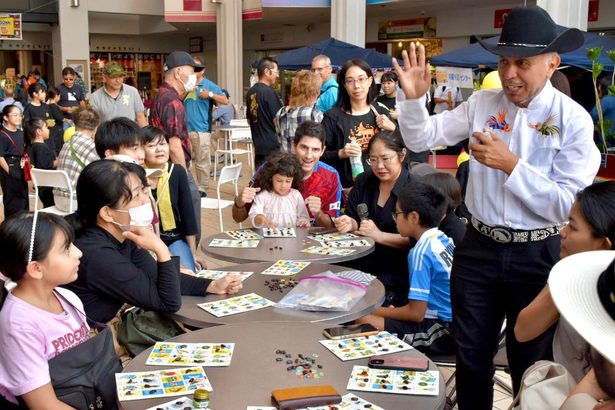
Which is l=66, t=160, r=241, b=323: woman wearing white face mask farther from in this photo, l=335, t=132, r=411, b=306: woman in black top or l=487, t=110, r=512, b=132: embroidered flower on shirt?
l=335, t=132, r=411, b=306: woman in black top

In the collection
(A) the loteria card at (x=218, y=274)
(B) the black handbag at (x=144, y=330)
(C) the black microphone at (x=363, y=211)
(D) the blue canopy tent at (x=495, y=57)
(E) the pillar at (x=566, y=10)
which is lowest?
(B) the black handbag at (x=144, y=330)

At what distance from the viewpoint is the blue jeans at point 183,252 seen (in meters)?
4.08

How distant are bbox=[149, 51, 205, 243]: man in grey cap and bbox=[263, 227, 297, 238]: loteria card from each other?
179 cm

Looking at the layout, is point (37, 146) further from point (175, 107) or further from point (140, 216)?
point (140, 216)

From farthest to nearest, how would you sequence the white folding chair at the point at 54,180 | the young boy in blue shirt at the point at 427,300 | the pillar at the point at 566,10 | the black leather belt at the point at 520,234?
the pillar at the point at 566,10, the white folding chair at the point at 54,180, the young boy in blue shirt at the point at 427,300, the black leather belt at the point at 520,234

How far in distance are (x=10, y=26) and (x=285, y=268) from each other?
17911 mm

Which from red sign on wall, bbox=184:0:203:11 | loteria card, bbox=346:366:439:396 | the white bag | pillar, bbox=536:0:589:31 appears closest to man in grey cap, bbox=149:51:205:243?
loteria card, bbox=346:366:439:396

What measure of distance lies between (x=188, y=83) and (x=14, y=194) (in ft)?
8.60

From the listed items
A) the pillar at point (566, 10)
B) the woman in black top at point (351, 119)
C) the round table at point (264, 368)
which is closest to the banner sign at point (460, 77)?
the pillar at point (566, 10)

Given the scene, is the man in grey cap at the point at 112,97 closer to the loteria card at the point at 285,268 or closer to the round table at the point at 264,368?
the loteria card at the point at 285,268

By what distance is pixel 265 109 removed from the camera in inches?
293

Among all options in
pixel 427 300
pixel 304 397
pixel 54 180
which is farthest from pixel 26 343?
pixel 54 180

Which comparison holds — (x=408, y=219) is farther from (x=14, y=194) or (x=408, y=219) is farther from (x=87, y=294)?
(x=14, y=194)

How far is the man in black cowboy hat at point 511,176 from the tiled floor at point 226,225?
951 millimetres
